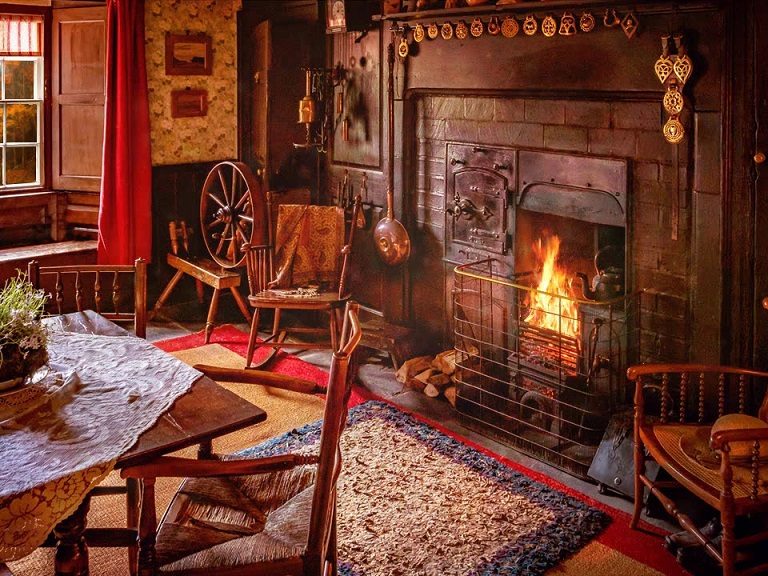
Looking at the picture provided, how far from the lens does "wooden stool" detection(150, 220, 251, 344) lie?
219 inches

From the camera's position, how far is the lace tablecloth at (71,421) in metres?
2.06

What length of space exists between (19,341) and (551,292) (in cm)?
271

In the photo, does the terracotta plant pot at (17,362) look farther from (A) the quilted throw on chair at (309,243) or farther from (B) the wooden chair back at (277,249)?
(A) the quilted throw on chair at (309,243)

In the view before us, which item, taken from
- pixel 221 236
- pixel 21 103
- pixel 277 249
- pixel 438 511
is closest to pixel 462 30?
pixel 277 249

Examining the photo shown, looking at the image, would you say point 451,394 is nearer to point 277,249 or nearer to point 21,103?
point 277,249

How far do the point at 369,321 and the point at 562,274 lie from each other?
1.52 metres

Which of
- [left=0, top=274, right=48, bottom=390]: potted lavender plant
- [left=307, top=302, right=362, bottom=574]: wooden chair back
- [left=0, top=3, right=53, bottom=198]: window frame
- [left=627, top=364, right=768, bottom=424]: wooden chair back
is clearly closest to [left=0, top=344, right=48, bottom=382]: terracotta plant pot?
[left=0, top=274, right=48, bottom=390]: potted lavender plant

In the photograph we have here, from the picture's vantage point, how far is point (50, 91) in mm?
Result: 6098

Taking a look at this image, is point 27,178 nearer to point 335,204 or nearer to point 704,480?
point 335,204

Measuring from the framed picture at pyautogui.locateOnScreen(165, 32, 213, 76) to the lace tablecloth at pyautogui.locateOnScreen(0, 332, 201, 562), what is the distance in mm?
3473

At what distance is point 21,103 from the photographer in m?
6.08

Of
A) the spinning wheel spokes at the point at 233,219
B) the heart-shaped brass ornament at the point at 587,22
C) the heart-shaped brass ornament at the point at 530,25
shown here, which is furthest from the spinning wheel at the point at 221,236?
the heart-shaped brass ornament at the point at 587,22

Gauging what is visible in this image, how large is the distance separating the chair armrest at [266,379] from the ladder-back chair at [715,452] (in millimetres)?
1179

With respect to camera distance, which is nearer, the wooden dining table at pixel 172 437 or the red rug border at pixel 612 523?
the wooden dining table at pixel 172 437
